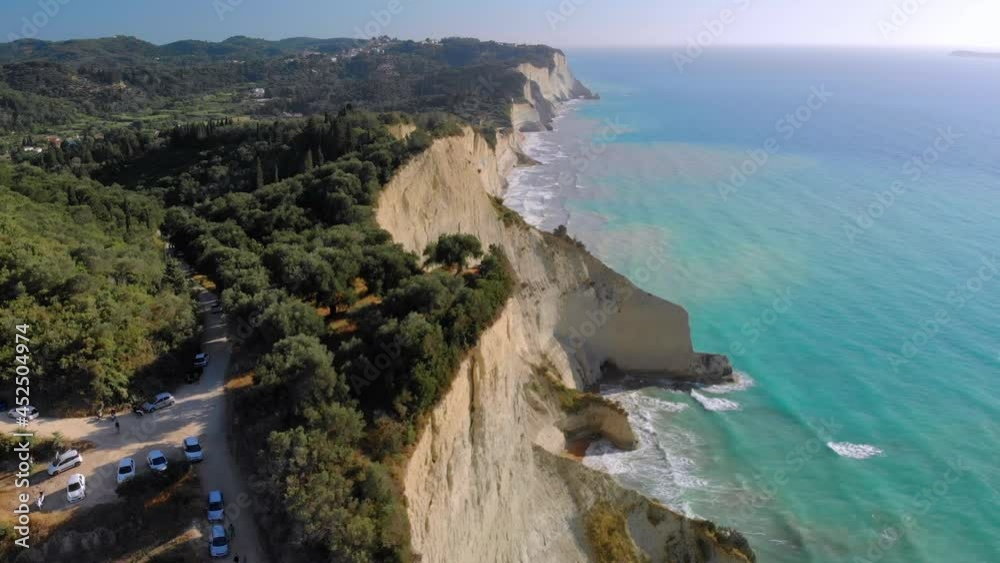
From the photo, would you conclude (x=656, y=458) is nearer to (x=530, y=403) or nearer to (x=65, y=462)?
(x=530, y=403)

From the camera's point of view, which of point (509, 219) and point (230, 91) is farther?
point (230, 91)

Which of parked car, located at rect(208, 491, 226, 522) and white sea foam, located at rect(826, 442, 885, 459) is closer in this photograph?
parked car, located at rect(208, 491, 226, 522)

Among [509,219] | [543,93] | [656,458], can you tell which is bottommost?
[656,458]

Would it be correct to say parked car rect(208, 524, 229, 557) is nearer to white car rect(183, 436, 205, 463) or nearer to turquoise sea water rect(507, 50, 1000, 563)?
white car rect(183, 436, 205, 463)

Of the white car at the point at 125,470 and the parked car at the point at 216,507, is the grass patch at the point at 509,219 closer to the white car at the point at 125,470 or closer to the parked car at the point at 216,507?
the parked car at the point at 216,507

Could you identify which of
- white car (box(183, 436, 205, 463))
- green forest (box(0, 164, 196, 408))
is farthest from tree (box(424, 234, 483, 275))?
white car (box(183, 436, 205, 463))

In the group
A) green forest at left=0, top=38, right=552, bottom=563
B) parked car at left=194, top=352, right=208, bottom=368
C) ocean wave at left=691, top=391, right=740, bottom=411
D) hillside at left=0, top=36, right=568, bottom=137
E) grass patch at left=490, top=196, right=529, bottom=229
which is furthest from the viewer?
hillside at left=0, top=36, right=568, bottom=137

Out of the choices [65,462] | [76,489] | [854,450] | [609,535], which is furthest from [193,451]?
[854,450]
